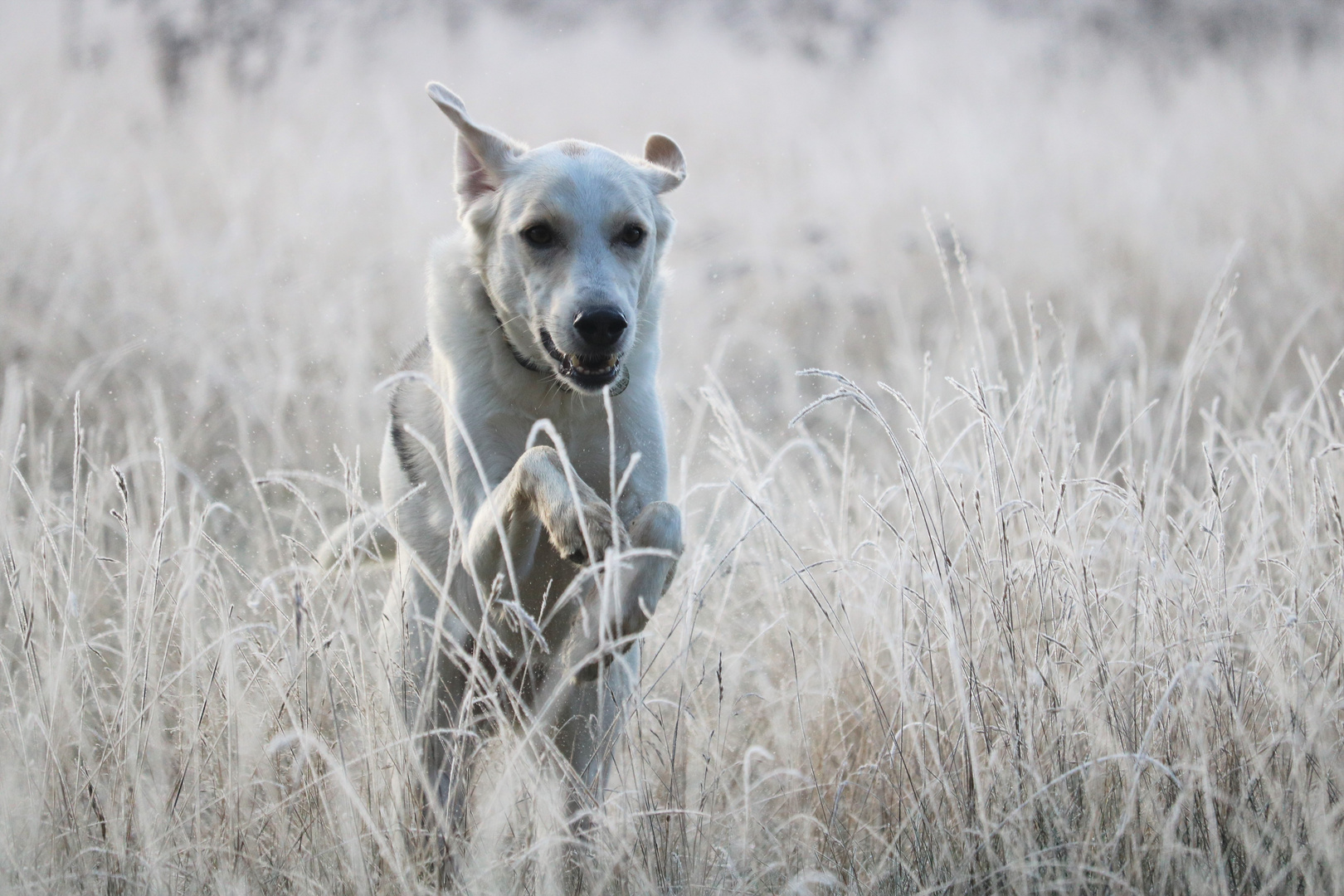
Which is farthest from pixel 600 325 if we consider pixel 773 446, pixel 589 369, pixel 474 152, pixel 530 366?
pixel 773 446

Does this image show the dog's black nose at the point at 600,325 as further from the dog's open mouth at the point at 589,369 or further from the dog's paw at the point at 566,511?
the dog's paw at the point at 566,511

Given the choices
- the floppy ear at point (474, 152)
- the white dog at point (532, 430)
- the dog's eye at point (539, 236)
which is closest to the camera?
the white dog at point (532, 430)

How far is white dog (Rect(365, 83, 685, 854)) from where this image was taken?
9.06 ft

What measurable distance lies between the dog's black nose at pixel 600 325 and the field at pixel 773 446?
1.29 ft

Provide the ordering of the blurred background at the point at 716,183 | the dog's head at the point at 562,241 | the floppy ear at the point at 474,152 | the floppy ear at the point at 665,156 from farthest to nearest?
the blurred background at the point at 716,183, the floppy ear at the point at 665,156, the floppy ear at the point at 474,152, the dog's head at the point at 562,241

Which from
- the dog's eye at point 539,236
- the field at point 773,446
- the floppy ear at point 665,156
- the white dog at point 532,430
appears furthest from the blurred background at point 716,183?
the dog's eye at point 539,236

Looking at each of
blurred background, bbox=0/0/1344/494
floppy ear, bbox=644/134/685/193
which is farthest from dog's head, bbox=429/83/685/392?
blurred background, bbox=0/0/1344/494

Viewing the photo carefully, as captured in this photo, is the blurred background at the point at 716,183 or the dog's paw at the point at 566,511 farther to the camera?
the blurred background at the point at 716,183

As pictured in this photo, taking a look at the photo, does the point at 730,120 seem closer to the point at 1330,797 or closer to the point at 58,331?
the point at 58,331

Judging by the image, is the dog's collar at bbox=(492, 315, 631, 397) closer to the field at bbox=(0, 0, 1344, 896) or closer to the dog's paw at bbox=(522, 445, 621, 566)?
the field at bbox=(0, 0, 1344, 896)

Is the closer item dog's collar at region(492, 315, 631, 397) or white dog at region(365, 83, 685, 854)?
white dog at region(365, 83, 685, 854)

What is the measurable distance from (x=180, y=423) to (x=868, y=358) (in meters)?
4.56

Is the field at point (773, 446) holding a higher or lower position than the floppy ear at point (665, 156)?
lower

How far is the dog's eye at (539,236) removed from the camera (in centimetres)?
303
